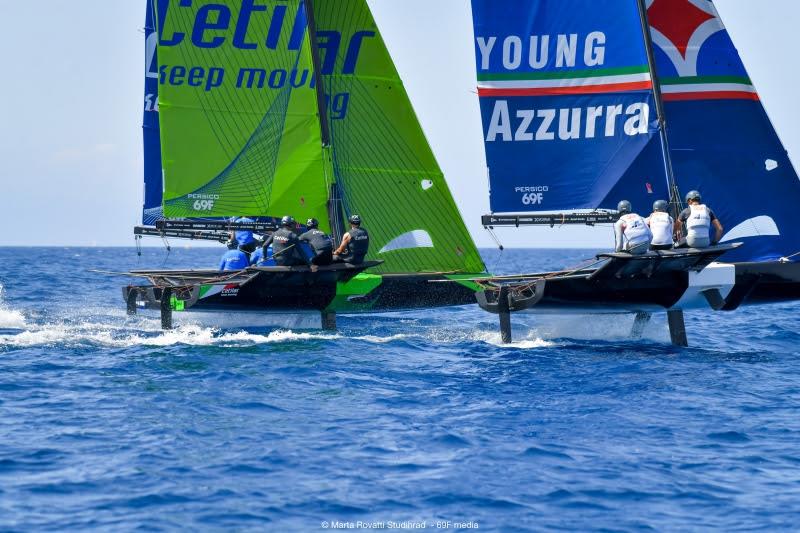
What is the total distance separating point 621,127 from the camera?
21.2 m

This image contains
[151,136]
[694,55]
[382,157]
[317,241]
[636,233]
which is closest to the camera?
[636,233]

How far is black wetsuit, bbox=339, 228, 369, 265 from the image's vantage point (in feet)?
67.3

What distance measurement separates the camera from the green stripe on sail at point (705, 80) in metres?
20.8

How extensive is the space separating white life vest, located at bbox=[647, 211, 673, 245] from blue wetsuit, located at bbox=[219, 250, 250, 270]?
8448 millimetres

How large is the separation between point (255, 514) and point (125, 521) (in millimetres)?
1035

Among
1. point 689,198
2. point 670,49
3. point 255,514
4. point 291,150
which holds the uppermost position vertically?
point 670,49

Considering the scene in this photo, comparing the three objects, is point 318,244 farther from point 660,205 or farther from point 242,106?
point 660,205

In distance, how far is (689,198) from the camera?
1898cm

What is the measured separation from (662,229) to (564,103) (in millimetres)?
3762

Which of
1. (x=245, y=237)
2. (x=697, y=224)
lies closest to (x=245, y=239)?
(x=245, y=237)

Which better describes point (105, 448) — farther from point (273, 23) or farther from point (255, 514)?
point (273, 23)

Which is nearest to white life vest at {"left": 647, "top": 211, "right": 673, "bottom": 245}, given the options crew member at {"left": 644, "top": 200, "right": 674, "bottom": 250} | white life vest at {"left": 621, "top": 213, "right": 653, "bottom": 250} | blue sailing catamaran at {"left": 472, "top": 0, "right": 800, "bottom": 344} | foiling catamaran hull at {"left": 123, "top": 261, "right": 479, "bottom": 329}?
crew member at {"left": 644, "top": 200, "right": 674, "bottom": 250}

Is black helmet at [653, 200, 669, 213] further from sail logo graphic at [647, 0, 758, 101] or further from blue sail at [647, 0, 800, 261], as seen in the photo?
sail logo graphic at [647, 0, 758, 101]

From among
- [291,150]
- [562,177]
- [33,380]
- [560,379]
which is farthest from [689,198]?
[33,380]
